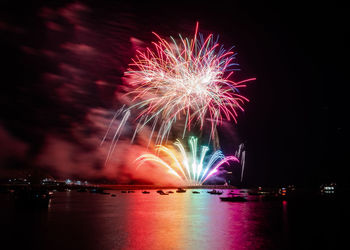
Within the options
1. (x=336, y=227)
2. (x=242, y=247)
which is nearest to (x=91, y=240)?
(x=242, y=247)

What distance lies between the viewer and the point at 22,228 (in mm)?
18594

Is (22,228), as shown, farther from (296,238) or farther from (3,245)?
(296,238)

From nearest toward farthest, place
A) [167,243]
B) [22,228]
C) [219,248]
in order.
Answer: [219,248] < [167,243] < [22,228]

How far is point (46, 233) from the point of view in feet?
56.4

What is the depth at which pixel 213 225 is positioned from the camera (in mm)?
21172

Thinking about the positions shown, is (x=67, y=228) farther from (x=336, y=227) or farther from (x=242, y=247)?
(x=336, y=227)

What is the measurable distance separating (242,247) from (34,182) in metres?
114

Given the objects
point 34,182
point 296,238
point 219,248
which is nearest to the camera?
point 219,248

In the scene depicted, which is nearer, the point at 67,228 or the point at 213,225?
the point at 67,228

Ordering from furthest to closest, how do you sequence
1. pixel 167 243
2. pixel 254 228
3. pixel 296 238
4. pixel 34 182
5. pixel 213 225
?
pixel 34 182
pixel 213 225
pixel 254 228
pixel 296 238
pixel 167 243

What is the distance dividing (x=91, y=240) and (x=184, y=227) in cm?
668

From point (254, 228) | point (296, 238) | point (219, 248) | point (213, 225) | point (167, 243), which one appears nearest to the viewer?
point (219, 248)

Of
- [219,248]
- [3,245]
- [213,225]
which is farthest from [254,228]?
[3,245]

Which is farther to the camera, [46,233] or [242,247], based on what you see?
[46,233]
